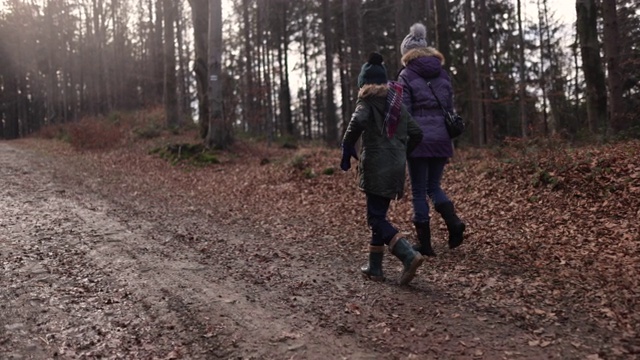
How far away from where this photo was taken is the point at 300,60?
33.5 m

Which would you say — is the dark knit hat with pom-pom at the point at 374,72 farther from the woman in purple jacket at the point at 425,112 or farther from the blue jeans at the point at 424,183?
the blue jeans at the point at 424,183

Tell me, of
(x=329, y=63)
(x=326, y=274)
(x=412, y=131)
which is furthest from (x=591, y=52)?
(x=329, y=63)

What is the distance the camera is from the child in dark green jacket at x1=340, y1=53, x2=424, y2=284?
4273mm

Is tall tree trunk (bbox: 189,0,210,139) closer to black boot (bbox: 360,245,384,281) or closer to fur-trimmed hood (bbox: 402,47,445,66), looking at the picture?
fur-trimmed hood (bbox: 402,47,445,66)

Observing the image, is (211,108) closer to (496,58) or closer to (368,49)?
(368,49)

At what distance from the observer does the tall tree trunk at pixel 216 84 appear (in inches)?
591

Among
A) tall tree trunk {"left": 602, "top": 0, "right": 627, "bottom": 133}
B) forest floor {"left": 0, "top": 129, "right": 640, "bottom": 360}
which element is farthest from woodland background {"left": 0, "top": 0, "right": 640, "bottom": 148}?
forest floor {"left": 0, "top": 129, "right": 640, "bottom": 360}

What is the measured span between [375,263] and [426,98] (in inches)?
72.6

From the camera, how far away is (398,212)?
7984mm

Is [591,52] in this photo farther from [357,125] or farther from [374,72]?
[357,125]

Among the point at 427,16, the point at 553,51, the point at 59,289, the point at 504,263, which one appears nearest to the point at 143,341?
the point at 59,289

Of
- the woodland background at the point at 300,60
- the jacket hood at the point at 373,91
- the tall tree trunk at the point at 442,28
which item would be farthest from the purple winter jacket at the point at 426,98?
the tall tree trunk at the point at 442,28

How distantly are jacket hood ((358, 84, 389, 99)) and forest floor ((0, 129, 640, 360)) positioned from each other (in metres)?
1.80

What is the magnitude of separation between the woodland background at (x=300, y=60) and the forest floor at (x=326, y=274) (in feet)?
13.5
